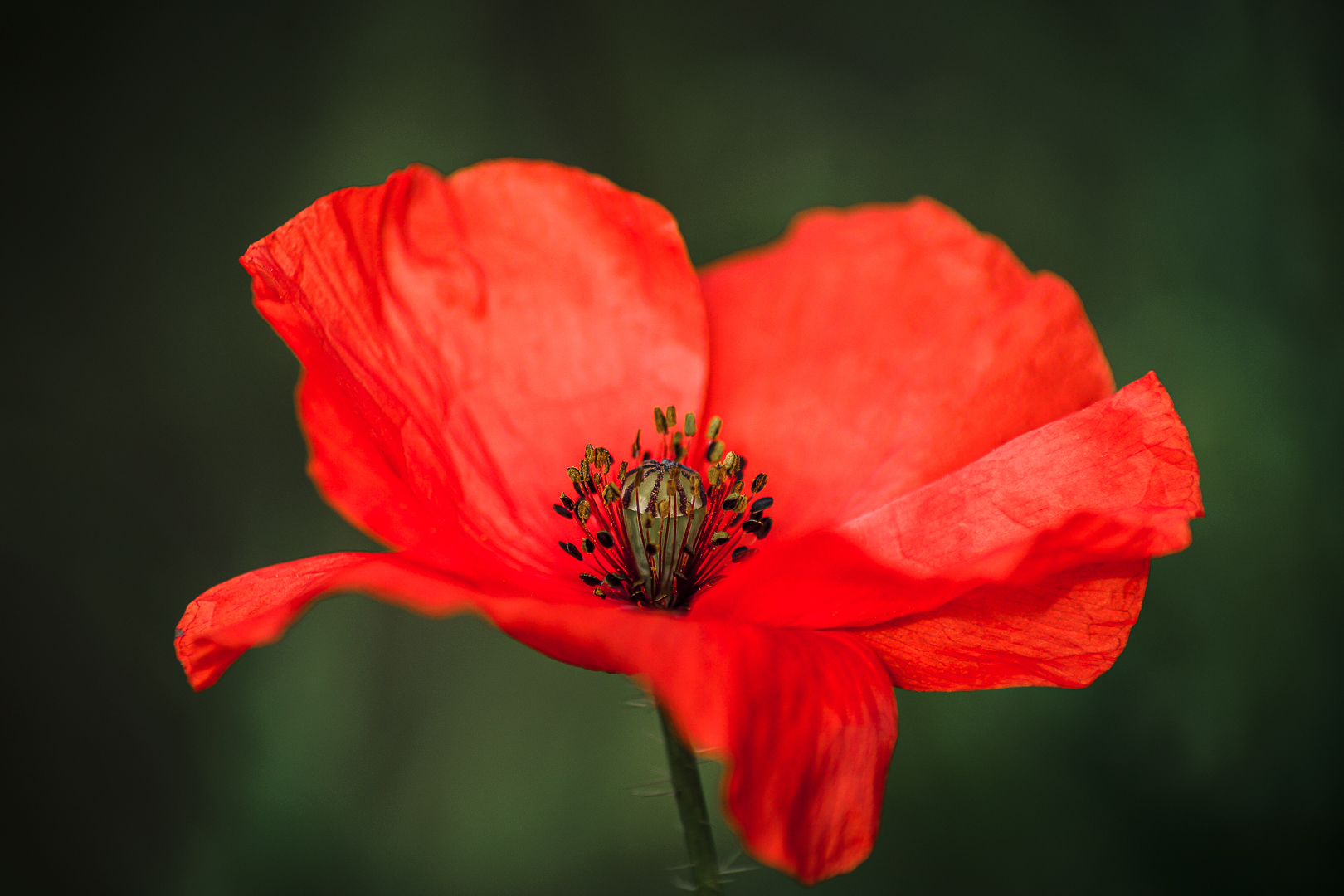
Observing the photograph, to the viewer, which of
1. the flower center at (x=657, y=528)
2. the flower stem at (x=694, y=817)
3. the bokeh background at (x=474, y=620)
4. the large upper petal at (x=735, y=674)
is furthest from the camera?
the bokeh background at (x=474, y=620)

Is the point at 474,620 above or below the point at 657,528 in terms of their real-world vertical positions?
below

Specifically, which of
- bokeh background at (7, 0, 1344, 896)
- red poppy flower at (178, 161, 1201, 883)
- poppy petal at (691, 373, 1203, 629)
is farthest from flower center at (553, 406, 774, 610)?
bokeh background at (7, 0, 1344, 896)

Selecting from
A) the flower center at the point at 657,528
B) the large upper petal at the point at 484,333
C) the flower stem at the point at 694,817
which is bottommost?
the flower stem at the point at 694,817

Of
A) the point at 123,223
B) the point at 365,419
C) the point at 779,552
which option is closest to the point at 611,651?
the point at 779,552

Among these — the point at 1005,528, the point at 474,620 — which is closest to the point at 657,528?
the point at 1005,528

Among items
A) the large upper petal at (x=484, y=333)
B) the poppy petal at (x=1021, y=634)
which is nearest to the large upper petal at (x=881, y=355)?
the large upper petal at (x=484, y=333)

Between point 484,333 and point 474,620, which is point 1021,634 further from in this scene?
point 474,620

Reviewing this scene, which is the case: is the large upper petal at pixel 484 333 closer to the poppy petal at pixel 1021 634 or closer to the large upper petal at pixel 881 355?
the large upper petal at pixel 881 355
